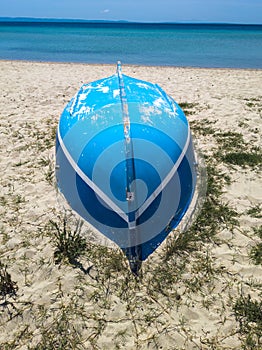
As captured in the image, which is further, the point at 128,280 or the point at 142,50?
the point at 142,50

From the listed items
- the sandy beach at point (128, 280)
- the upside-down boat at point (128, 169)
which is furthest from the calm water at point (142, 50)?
the upside-down boat at point (128, 169)

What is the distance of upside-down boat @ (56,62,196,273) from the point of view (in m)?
3.71

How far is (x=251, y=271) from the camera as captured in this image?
3.79 metres

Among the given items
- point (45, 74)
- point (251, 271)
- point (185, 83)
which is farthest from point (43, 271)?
point (45, 74)

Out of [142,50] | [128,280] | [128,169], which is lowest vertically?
[128,280]

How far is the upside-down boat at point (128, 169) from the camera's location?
12.2ft

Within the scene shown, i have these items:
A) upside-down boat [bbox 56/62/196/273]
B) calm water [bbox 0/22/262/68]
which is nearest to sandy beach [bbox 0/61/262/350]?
upside-down boat [bbox 56/62/196/273]

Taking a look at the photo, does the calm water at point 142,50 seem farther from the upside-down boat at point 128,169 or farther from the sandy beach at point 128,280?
the upside-down boat at point 128,169

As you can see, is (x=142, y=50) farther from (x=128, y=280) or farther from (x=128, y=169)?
(x=128, y=280)

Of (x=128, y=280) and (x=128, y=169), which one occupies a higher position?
(x=128, y=169)

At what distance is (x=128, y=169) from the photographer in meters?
3.66

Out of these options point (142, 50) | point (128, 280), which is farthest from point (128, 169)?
point (142, 50)

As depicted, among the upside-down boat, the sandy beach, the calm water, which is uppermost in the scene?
the calm water

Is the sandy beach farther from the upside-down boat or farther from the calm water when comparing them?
the calm water
